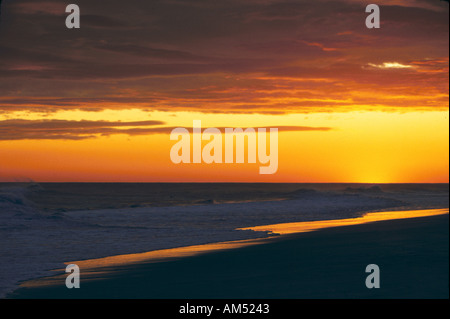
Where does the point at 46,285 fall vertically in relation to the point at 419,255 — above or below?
below

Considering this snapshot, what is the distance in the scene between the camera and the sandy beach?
10.7 m

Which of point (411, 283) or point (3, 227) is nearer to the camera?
point (411, 283)

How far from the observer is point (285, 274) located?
12555mm

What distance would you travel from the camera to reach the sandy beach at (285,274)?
35.2 ft

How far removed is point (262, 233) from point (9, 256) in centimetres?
1045

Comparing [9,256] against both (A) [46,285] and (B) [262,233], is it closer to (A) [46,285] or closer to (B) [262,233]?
(A) [46,285]

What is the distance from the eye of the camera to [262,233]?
74.0 feet
